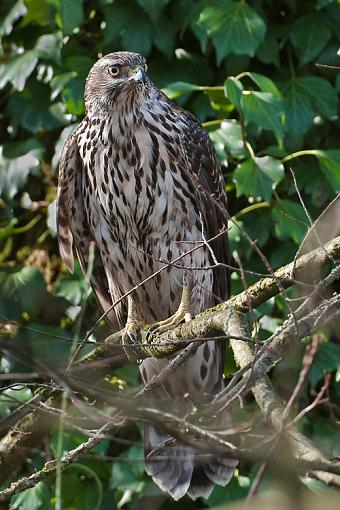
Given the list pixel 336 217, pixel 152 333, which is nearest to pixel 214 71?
pixel 152 333

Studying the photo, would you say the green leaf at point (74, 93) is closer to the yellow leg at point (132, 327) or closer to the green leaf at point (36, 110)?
the green leaf at point (36, 110)

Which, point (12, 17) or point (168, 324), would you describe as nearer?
point (168, 324)

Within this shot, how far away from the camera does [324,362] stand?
14.6 feet

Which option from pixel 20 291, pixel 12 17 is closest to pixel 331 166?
pixel 20 291

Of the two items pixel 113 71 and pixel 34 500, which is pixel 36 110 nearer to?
pixel 113 71

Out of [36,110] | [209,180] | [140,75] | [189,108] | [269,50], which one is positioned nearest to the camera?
[140,75]

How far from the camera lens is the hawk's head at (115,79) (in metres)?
4.40

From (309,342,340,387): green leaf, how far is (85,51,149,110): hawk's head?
1317 millimetres

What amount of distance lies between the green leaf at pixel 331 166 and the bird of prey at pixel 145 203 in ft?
1.41

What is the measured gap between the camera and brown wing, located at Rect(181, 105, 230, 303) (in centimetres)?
437

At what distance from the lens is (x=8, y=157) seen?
5215mm

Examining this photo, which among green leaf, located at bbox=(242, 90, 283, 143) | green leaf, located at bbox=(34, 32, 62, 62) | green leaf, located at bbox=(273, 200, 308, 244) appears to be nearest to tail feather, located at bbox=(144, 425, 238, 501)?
green leaf, located at bbox=(273, 200, 308, 244)

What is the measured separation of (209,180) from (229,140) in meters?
0.28

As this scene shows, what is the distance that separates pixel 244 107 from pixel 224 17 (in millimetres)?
499
